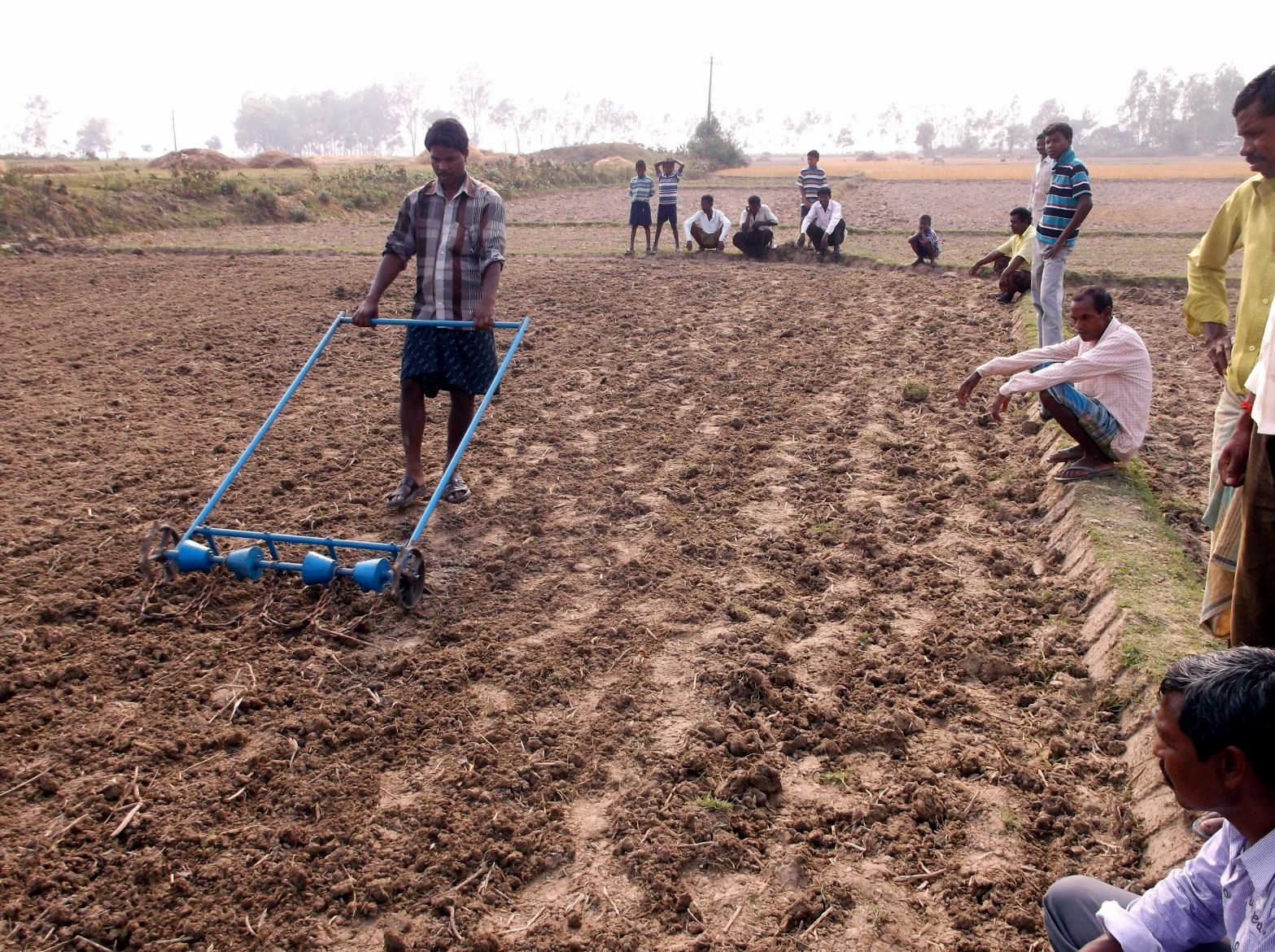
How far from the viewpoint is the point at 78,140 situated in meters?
129

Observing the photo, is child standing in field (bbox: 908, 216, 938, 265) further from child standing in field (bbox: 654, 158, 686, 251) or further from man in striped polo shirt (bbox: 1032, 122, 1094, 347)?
man in striped polo shirt (bbox: 1032, 122, 1094, 347)

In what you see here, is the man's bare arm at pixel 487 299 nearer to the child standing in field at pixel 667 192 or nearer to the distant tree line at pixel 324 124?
the child standing in field at pixel 667 192

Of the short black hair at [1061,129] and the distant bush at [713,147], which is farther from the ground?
the distant bush at [713,147]

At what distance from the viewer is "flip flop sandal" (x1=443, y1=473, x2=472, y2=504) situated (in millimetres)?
5449

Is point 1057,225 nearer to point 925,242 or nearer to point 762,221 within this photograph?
point 925,242

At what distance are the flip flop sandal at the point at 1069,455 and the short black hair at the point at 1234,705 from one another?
3.92 meters

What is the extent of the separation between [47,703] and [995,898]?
3388 mm

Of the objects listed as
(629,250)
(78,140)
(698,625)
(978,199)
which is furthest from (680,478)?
(78,140)

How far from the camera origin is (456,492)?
5.45 metres

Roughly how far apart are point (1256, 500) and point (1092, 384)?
8.42 feet

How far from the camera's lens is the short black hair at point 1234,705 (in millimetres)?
1749

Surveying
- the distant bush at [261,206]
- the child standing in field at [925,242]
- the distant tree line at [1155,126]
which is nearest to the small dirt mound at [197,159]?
the distant bush at [261,206]

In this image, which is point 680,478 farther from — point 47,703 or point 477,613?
point 47,703

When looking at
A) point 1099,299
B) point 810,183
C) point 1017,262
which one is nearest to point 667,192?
point 810,183
